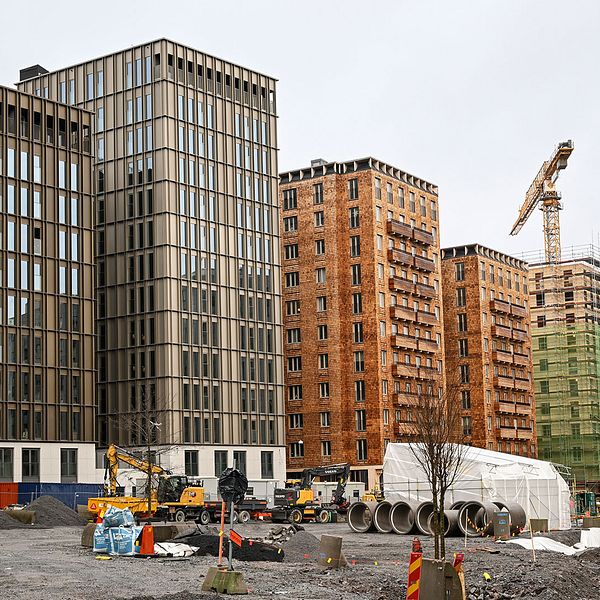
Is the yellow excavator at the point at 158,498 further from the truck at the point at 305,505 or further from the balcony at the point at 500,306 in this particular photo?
the balcony at the point at 500,306

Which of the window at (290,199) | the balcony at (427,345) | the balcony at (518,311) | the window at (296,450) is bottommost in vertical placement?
the window at (296,450)

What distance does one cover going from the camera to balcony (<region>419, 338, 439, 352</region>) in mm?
124250

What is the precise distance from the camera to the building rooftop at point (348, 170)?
390ft

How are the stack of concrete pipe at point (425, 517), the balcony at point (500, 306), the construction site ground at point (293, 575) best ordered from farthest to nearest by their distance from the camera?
1. the balcony at point (500, 306)
2. the stack of concrete pipe at point (425, 517)
3. the construction site ground at point (293, 575)

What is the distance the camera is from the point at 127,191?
10150 cm

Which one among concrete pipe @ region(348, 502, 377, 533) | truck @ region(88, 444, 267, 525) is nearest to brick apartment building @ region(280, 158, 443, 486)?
truck @ region(88, 444, 267, 525)

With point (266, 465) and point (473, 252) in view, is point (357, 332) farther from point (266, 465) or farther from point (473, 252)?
point (473, 252)

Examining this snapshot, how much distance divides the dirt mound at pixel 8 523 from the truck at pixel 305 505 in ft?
53.1

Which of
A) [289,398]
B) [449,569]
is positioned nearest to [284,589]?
[449,569]

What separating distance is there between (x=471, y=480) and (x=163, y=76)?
49.2 meters

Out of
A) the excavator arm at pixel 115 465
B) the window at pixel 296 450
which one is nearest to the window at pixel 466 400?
the window at pixel 296 450

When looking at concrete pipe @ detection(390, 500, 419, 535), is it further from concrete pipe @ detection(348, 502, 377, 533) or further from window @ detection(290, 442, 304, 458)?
window @ detection(290, 442, 304, 458)

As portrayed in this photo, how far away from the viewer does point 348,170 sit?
391 feet

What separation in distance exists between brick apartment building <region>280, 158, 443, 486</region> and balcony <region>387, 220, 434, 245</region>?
163 mm
